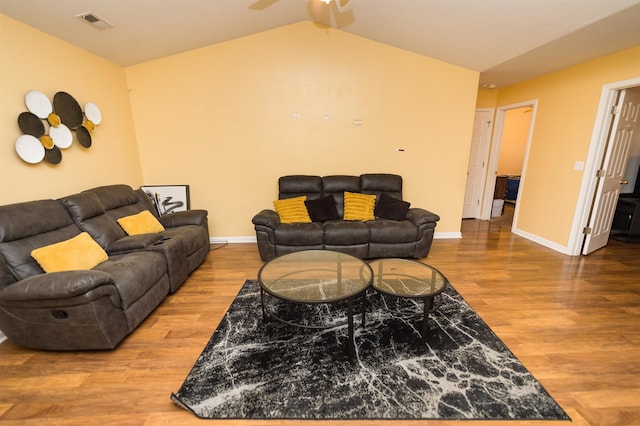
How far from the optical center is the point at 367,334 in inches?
83.2

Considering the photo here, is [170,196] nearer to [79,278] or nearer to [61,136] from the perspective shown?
[61,136]

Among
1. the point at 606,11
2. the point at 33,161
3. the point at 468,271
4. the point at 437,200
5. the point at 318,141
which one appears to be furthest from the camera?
the point at 437,200

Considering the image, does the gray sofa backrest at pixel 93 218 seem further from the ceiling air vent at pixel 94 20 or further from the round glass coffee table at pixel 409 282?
the round glass coffee table at pixel 409 282

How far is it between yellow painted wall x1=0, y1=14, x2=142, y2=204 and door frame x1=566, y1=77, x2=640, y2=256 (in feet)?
19.7

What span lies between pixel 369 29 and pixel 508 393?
3.90 metres

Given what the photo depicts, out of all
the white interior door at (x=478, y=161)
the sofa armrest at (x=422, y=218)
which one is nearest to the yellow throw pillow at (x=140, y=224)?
the sofa armrest at (x=422, y=218)

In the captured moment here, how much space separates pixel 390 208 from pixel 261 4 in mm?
2772

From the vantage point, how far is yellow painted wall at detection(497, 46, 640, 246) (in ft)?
11.0

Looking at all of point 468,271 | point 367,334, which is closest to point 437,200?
point 468,271

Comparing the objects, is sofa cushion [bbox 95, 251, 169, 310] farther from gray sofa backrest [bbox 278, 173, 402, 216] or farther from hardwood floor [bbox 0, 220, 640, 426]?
gray sofa backrest [bbox 278, 173, 402, 216]

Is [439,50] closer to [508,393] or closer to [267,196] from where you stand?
[267,196]

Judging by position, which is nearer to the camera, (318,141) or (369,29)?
(369,29)

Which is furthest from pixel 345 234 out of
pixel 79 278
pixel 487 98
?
pixel 487 98

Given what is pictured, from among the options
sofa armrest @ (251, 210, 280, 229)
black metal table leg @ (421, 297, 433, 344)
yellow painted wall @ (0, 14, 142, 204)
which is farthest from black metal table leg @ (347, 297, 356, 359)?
yellow painted wall @ (0, 14, 142, 204)
